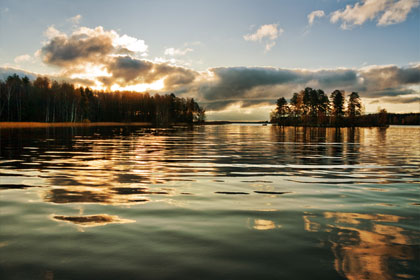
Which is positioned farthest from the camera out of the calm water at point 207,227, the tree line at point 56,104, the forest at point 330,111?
the forest at point 330,111

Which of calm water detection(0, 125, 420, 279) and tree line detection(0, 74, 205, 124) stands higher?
tree line detection(0, 74, 205, 124)

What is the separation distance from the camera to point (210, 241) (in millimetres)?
5672

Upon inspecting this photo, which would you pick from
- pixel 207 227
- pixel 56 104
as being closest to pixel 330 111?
pixel 56 104

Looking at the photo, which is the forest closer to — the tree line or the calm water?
the tree line

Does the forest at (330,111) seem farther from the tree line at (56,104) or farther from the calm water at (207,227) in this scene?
the calm water at (207,227)

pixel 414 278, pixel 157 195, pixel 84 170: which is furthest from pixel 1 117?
pixel 414 278

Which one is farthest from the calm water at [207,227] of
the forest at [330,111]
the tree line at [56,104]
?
the forest at [330,111]

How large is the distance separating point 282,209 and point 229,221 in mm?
1830

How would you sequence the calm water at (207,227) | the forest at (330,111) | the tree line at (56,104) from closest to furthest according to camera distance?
the calm water at (207,227)
the tree line at (56,104)
the forest at (330,111)

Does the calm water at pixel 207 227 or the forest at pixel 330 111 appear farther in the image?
the forest at pixel 330 111

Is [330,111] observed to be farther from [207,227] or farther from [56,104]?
[207,227]

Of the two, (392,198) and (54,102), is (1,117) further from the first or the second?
(392,198)

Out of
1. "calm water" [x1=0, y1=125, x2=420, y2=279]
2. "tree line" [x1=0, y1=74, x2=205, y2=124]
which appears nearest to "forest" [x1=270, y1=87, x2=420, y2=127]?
"tree line" [x1=0, y1=74, x2=205, y2=124]

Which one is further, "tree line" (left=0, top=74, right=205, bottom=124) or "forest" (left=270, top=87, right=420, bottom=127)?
"forest" (left=270, top=87, right=420, bottom=127)
